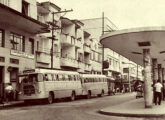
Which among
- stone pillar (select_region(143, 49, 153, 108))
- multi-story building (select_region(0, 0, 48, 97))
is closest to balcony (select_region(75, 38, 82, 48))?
multi-story building (select_region(0, 0, 48, 97))

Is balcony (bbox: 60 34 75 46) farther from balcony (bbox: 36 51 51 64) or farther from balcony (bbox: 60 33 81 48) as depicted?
A: balcony (bbox: 36 51 51 64)

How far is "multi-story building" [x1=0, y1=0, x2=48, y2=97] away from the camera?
29.7 metres

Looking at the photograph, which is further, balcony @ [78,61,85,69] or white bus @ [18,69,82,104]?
balcony @ [78,61,85,69]

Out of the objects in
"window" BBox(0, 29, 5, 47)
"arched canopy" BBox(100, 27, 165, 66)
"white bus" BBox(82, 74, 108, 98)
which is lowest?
"white bus" BBox(82, 74, 108, 98)

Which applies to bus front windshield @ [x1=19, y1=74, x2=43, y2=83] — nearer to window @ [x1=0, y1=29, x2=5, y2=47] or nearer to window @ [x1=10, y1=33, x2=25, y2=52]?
window @ [x1=0, y1=29, x2=5, y2=47]

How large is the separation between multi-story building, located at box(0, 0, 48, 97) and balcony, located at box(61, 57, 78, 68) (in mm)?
8884

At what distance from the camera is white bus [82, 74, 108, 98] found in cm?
3804

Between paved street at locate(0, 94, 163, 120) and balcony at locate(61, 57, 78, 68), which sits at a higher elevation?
balcony at locate(61, 57, 78, 68)

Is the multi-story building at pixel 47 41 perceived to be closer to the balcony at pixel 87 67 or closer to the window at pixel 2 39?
the window at pixel 2 39

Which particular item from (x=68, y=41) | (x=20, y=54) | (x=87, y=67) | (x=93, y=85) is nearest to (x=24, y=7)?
(x=20, y=54)

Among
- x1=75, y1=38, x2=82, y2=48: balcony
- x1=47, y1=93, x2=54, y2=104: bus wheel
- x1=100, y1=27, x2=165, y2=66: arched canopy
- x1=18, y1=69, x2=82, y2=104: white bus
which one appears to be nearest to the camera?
x1=100, y1=27, x2=165, y2=66: arched canopy

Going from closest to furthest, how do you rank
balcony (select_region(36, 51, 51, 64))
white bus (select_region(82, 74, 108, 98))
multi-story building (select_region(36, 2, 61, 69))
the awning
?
the awning → balcony (select_region(36, 51, 51, 64)) → multi-story building (select_region(36, 2, 61, 69)) → white bus (select_region(82, 74, 108, 98))

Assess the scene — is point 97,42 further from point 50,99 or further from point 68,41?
point 50,99

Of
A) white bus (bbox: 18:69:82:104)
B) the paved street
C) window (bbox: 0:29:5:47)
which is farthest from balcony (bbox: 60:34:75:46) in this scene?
the paved street
